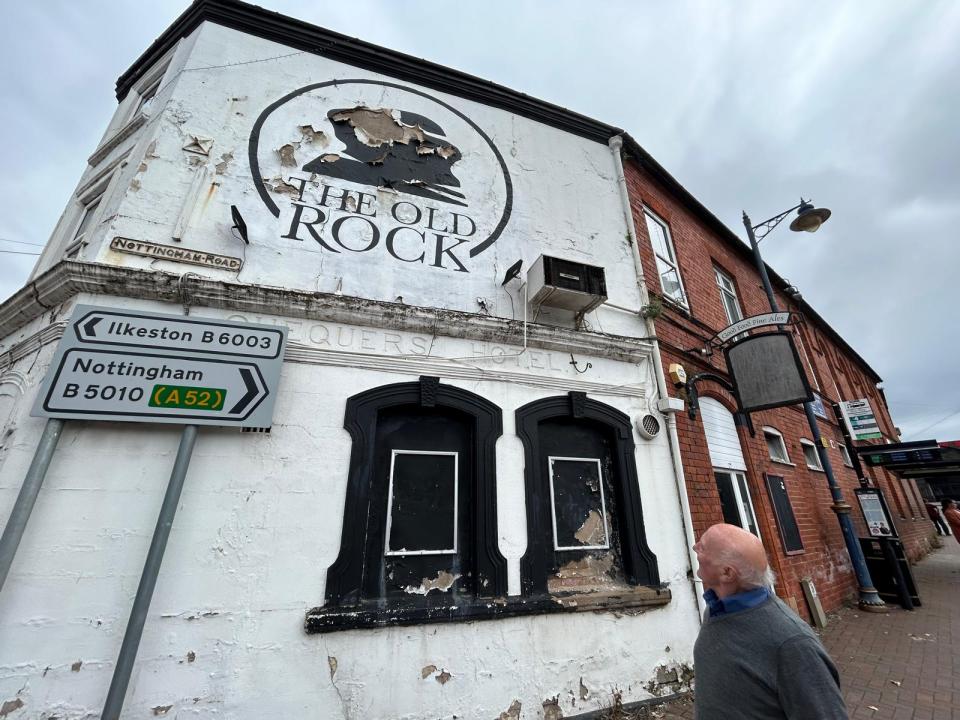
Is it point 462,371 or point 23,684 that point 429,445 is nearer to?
point 462,371

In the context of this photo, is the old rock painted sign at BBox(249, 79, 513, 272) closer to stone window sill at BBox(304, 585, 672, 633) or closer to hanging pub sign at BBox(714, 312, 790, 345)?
stone window sill at BBox(304, 585, 672, 633)

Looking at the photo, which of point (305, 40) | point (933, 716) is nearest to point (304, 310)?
point (305, 40)

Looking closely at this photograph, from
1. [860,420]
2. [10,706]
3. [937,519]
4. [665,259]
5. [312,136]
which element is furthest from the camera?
[937,519]

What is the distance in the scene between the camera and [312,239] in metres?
4.54

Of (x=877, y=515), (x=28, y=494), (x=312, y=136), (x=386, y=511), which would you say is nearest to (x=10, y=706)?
(x=28, y=494)

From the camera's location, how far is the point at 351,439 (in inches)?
150

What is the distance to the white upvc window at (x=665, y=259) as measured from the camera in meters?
7.04

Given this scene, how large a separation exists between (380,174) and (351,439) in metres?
3.46

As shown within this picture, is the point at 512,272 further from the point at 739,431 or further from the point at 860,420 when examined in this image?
the point at 860,420

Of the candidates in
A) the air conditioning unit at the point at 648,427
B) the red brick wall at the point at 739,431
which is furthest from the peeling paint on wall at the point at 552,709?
the air conditioning unit at the point at 648,427

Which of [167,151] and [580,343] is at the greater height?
[167,151]

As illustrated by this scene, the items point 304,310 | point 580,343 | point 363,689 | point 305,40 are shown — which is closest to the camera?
point 363,689

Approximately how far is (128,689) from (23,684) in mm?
602

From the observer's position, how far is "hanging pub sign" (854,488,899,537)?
8.01 m
